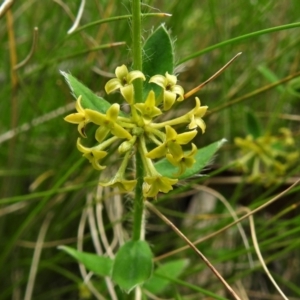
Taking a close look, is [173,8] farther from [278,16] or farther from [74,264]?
[74,264]

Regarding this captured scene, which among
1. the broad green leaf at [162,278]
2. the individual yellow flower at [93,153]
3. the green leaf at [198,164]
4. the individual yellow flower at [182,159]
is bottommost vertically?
the broad green leaf at [162,278]

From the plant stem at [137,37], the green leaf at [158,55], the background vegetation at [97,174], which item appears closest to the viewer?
the plant stem at [137,37]

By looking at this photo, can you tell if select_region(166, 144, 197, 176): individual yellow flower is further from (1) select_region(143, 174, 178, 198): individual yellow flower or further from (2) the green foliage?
(2) the green foliage

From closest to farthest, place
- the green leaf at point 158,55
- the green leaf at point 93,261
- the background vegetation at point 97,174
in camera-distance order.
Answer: the green leaf at point 158,55
the green leaf at point 93,261
the background vegetation at point 97,174

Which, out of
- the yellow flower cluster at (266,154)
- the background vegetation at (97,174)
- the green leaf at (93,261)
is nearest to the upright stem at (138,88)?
the green leaf at (93,261)

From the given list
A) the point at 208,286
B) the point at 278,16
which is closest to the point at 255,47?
the point at 278,16

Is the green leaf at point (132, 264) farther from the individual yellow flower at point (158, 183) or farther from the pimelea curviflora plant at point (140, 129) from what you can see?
the individual yellow flower at point (158, 183)

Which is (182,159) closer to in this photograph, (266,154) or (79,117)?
(79,117)

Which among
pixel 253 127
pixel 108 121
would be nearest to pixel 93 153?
pixel 108 121
